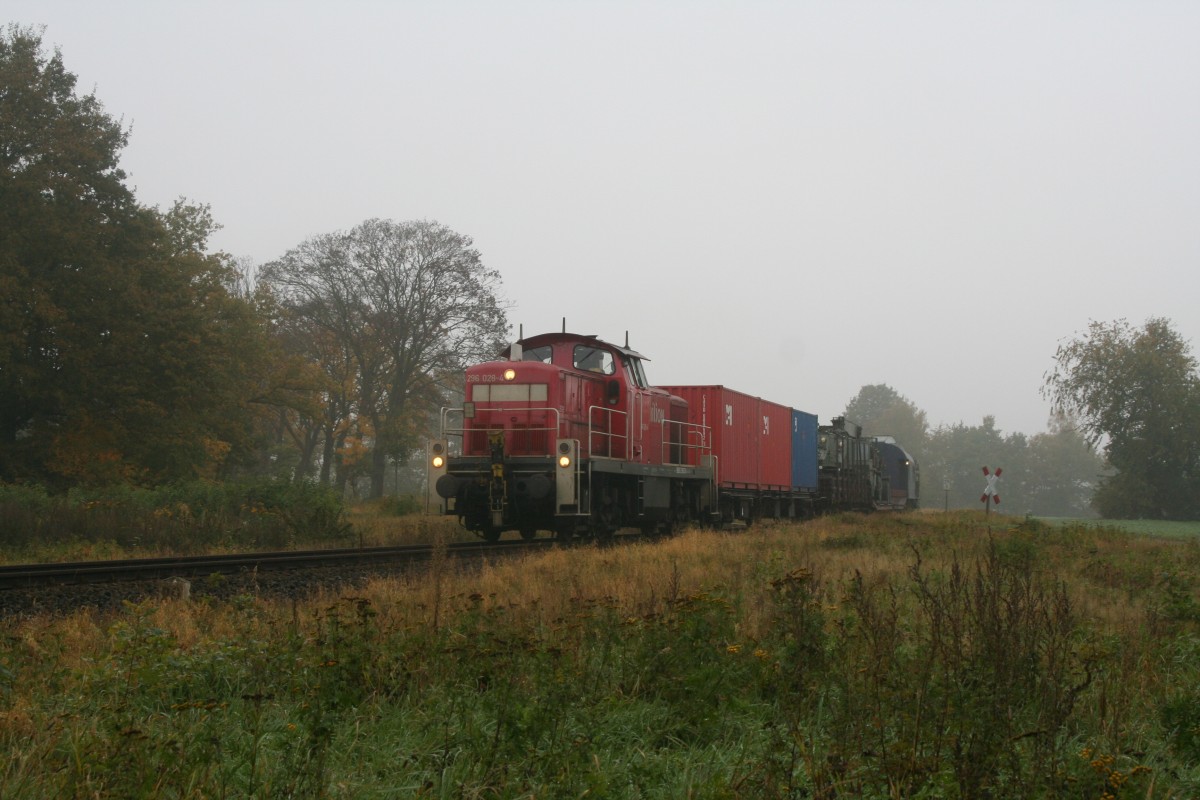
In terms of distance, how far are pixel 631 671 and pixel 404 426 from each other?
133ft

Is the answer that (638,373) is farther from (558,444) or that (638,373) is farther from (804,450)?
(804,450)

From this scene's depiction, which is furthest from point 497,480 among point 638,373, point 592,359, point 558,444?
point 638,373

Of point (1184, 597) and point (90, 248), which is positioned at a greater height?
point (90, 248)

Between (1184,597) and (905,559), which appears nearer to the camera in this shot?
(1184,597)

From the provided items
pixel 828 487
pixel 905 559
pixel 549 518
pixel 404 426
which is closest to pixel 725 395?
pixel 549 518

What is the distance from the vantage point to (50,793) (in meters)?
3.82

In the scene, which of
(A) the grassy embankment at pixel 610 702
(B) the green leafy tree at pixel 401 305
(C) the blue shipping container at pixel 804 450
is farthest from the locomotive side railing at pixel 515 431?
(B) the green leafy tree at pixel 401 305

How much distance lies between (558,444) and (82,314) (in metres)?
18.8

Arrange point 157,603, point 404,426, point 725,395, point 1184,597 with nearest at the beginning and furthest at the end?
point 157,603
point 1184,597
point 725,395
point 404,426

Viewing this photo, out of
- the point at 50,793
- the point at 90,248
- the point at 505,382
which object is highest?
the point at 90,248

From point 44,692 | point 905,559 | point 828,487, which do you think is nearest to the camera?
point 44,692

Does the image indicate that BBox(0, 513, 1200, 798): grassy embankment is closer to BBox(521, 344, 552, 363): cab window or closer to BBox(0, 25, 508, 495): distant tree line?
BBox(521, 344, 552, 363): cab window

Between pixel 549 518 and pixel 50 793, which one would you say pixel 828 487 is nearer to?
pixel 549 518

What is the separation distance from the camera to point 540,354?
18.6 meters
